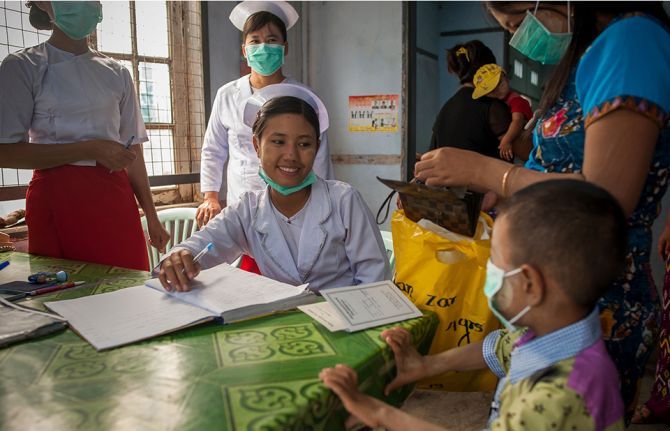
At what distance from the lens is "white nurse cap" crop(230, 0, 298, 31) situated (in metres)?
2.70

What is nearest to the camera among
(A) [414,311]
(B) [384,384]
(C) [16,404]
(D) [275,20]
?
(C) [16,404]

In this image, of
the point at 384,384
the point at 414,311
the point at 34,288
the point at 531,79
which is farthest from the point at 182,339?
the point at 531,79

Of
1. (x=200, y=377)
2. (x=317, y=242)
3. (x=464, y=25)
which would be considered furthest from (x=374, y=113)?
(x=200, y=377)

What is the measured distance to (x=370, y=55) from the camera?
4.61 m

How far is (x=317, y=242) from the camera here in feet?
5.57

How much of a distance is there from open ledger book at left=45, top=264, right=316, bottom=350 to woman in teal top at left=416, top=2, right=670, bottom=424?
480mm

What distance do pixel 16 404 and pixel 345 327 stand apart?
59 cm

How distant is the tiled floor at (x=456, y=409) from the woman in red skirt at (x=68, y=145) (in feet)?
4.98

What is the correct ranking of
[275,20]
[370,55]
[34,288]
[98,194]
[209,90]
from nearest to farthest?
[34,288] → [98,194] → [275,20] → [209,90] → [370,55]

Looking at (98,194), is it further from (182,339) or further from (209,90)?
(209,90)

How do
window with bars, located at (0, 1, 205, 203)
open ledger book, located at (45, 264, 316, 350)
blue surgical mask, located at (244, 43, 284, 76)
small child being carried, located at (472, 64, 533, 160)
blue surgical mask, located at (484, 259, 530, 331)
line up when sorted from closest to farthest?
blue surgical mask, located at (484, 259, 530, 331), open ledger book, located at (45, 264, 316, 350), blue surgical mask, located at (244, 43, 284, 76), small child being carried, located at (472, 64, 533, 160), window with bars, located at (0, 1, 205, 203)

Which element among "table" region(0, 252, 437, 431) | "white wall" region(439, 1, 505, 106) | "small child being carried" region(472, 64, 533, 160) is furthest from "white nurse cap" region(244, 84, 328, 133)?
"white wall" region(439, 1, 505, 106)

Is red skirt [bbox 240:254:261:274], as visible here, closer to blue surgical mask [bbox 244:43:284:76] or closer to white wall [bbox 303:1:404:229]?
blue surgical mask [bbox 244:43:284:76]

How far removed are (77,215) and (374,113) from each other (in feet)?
Answer: 10.6
